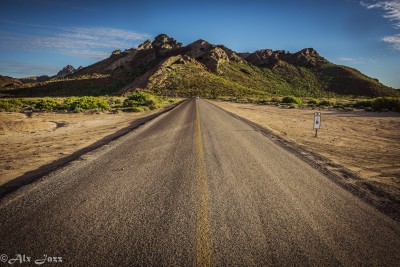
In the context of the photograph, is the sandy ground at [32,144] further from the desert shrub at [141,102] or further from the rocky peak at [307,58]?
the rocky peak at [307,58]

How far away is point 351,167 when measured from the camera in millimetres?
7121

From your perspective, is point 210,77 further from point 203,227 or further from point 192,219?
point 203,227

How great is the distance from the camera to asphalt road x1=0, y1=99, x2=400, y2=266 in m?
3.09

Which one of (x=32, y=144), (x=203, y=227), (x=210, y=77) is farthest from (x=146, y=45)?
(x=203, y=227)

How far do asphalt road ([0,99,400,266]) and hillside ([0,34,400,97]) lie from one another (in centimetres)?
7602

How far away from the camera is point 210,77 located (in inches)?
3964

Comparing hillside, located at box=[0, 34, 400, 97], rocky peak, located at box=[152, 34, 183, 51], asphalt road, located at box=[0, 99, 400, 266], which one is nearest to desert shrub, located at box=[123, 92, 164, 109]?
asphalt road, located at box=[0, 99, 400, 266]

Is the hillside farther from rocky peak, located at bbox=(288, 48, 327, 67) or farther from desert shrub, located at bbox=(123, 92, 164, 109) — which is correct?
desert shrub, located at bbox=(123, 92, 164, 109)

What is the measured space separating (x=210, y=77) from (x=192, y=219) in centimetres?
10058

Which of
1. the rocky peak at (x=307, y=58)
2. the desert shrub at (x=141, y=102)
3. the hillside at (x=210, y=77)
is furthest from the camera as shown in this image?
the rocky peak at (x=307, y=58)

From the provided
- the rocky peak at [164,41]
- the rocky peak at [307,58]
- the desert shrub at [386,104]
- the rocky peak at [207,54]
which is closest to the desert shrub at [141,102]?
the desert shrub at [386,104]

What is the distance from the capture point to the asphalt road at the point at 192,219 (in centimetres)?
309

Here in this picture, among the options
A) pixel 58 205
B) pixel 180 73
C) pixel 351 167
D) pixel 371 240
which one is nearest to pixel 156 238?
pixel 58 205

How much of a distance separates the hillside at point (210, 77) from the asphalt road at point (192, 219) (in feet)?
249
